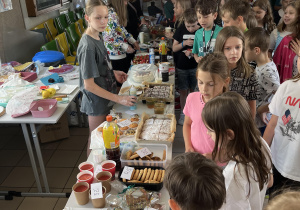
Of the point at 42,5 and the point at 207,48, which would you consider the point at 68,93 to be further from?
the point at 42,5

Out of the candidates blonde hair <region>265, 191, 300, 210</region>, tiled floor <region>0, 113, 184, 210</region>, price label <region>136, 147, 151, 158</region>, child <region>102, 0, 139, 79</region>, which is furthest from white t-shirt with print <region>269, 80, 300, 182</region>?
child <region>102, 0, 139, 79</region>

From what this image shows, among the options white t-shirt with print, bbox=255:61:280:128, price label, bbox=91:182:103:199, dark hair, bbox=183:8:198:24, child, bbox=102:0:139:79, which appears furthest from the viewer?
child, bbox=102:0:139:79

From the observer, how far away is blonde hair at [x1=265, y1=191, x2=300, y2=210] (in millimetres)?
746

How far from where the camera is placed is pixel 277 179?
75.2 inches

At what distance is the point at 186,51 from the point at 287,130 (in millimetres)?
1974

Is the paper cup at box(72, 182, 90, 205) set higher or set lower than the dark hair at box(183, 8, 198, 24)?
lower

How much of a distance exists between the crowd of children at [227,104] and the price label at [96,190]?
1.68 feet

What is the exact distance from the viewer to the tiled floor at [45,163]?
2.57 m

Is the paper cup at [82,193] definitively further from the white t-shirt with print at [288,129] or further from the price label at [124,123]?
the white t-shirt with print at [288,129]

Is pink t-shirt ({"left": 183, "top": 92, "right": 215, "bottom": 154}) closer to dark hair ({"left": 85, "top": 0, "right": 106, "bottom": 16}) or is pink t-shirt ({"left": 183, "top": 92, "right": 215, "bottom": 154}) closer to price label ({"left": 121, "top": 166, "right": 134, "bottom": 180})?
price label ({"left": 121, "top": 166, "right": 134, "bottom": 180})

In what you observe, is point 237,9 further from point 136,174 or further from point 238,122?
point 136,174

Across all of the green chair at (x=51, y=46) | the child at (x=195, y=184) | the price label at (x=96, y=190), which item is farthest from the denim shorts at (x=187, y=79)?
the child at (x=195, y=184)

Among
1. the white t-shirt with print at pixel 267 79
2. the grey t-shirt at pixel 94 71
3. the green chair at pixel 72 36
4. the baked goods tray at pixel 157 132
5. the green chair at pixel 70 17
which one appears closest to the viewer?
the baked goods tray at pixel 157 132

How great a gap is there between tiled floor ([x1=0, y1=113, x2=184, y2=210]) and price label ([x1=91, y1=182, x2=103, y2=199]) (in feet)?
4.02
